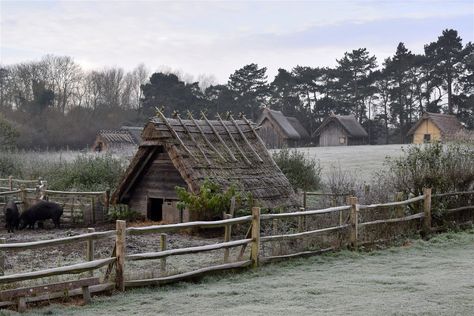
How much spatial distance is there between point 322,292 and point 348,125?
1929 inches

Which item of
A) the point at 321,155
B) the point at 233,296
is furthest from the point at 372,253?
the point at 321,155

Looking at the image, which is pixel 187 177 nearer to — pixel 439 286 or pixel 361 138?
pixel 439 286

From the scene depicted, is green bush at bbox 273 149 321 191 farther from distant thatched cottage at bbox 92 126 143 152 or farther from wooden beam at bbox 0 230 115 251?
wooden beam at bbox 0 230 115 251

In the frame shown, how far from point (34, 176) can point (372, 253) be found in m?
21.7

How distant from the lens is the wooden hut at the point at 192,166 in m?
17.9

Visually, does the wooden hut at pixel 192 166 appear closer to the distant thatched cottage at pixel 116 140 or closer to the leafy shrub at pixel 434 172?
the leafy shrub at pixel 434 172

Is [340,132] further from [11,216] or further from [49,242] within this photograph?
[49,242]

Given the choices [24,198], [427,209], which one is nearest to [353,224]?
[427,209]

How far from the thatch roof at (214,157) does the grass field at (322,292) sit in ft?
21.1

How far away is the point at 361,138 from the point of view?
5906 centimetres

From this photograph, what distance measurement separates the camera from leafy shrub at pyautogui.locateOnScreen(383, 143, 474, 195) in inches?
635

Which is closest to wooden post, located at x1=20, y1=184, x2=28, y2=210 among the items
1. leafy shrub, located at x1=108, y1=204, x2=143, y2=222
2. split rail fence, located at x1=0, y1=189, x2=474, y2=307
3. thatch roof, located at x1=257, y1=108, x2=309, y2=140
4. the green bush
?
leafy shrub, located at x1=108, y1=204, x2=143, y2=222

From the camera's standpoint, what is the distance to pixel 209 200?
16047 millimetres

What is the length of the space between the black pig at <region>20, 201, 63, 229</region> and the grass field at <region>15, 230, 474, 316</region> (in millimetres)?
10341
